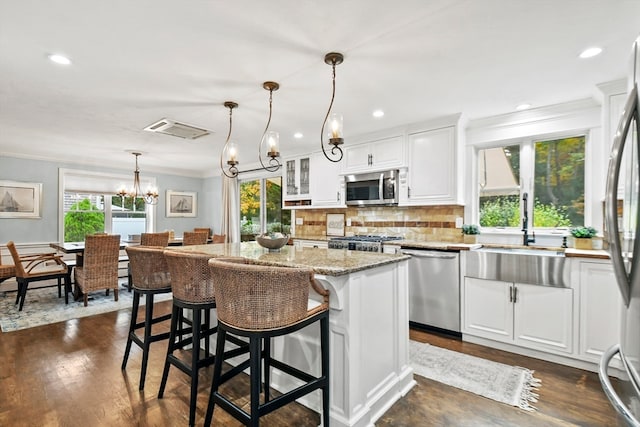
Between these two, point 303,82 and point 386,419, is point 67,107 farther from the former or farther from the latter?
point 386,419

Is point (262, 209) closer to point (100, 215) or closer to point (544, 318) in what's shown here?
point (100, 215)

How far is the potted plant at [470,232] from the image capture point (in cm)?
350

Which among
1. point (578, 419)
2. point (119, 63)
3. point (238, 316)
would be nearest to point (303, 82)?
point (119, 63)

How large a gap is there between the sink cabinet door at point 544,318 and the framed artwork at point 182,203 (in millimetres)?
6870

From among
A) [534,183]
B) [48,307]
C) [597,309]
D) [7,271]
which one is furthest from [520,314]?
[7,271]

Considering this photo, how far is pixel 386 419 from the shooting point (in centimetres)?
183

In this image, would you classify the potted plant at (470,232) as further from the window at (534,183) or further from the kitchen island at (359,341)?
the kitchen island at (359,341)

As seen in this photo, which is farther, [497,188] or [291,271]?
[497,188]

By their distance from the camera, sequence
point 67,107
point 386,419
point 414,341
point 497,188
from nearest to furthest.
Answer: point 386,419 < point 414,341 < point 67,107 < point 497,188

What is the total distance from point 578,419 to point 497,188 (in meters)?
2.41

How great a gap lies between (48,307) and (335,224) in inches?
159

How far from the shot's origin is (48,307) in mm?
4004

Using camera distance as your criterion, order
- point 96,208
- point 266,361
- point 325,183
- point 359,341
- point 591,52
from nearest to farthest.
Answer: point 359,341 < point 266,361 < point 591,52 < point 325,183 < point 96,208

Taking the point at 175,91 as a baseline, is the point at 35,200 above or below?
below
